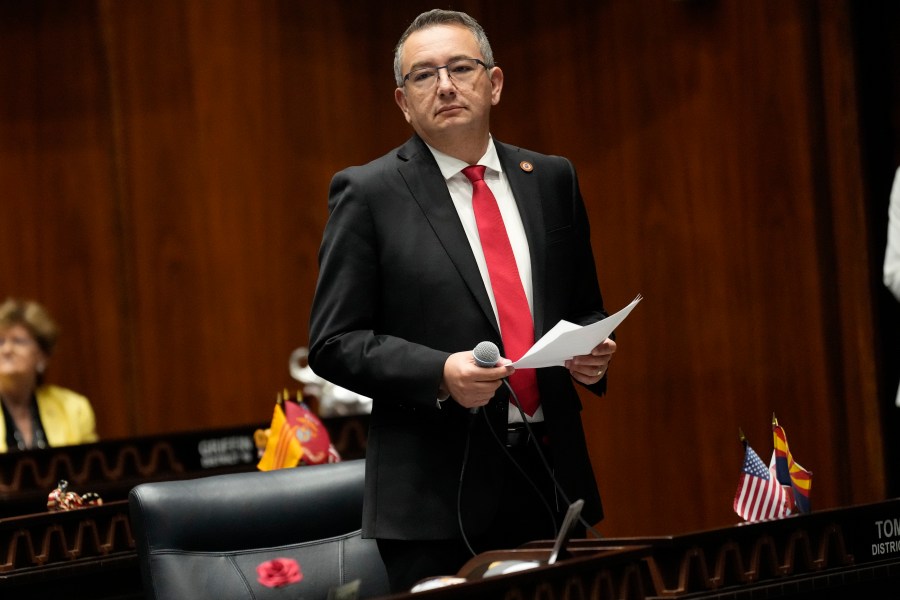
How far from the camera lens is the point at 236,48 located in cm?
606

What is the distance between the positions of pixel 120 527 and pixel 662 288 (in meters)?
2.78

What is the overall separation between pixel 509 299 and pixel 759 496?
52 centimetres

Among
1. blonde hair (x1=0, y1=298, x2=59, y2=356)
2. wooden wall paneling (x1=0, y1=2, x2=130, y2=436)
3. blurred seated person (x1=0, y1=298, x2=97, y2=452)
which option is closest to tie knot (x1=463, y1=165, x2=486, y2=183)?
blurred seated person (x1=0, y1=298, x2=97, y2=452)

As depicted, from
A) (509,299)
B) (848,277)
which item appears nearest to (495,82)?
(509,299)

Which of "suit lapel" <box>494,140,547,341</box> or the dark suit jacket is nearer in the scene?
the dark suit jacket

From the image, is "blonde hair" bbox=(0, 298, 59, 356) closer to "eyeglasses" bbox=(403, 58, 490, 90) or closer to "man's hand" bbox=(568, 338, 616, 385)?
"eyeglasses" bbox=(403, 58, 490, 90)

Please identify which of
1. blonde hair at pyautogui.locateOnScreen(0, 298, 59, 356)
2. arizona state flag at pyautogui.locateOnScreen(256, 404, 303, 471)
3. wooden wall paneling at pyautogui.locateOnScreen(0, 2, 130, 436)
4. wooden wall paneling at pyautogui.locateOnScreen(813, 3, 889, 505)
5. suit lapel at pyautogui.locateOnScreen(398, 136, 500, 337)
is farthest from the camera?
wooden wall paneling at pyautogui.locateOnScreen(0, 2, 130, 436)

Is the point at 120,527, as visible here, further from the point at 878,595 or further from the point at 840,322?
the point at 840,322

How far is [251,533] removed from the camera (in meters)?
2.32

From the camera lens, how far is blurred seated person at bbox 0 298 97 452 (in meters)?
4.73

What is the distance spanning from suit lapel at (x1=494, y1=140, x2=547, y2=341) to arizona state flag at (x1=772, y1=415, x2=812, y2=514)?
455mm

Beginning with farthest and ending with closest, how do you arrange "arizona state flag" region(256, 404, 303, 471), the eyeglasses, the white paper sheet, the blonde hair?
the blonde hair
"arizona state flag" region(256, 404, 303, 471)
the eyeglasses
the white paper sheet

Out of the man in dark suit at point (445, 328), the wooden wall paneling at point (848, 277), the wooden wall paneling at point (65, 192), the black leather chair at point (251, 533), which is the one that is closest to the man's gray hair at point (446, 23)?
the man in dark suit at point (445, 328)

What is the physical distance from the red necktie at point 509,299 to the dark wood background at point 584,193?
2652 millimetres
